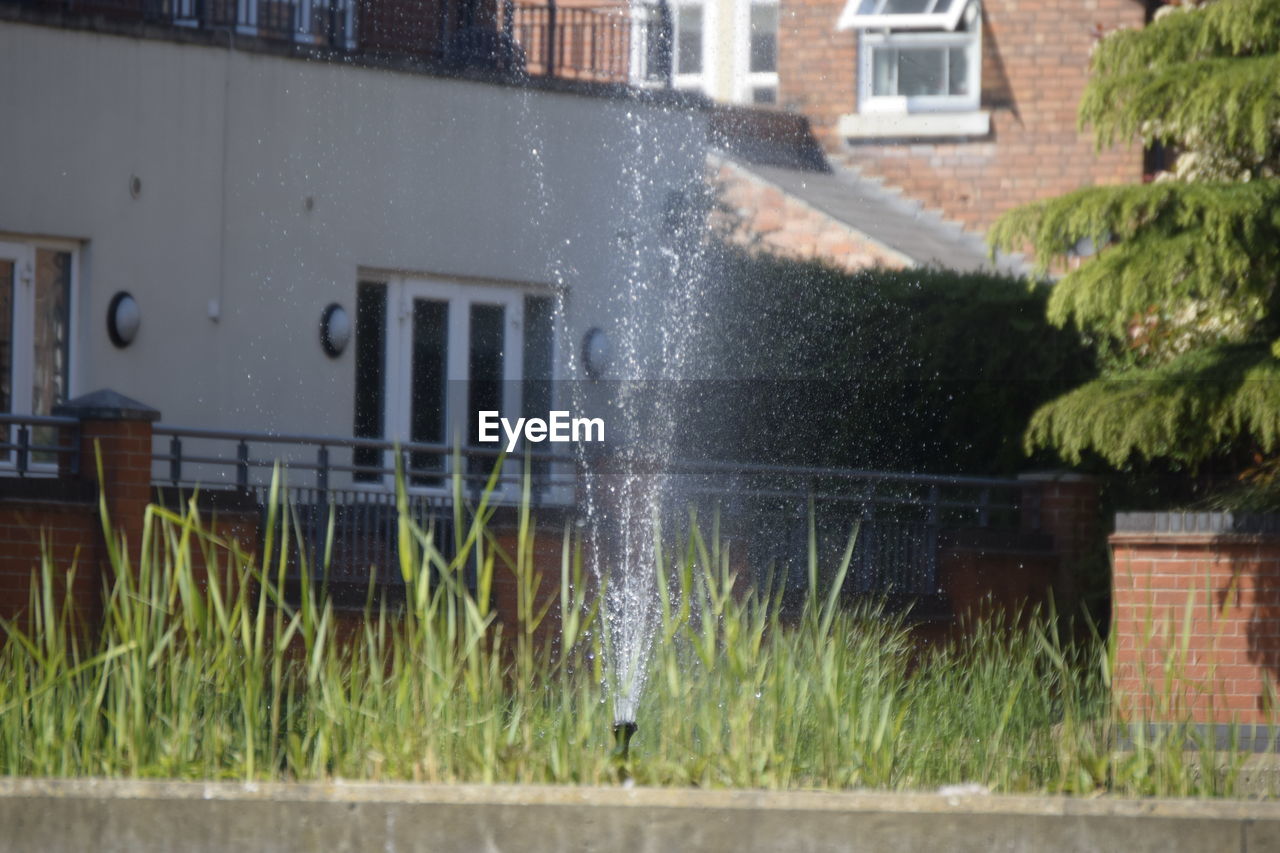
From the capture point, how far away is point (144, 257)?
1340cm

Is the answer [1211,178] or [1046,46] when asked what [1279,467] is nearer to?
[1211,178]

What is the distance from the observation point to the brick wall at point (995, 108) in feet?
55.6

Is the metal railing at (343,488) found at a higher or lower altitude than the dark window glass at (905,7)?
lower

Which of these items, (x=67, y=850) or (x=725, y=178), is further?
(x=725, y=178)

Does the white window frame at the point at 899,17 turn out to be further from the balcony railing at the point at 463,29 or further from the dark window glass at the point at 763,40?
the balcony railing at the point at 463,29

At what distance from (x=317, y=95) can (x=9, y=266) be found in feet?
9.01

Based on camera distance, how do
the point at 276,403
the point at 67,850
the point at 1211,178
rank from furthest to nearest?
the point at 276,403, the point at 1211,178, the point at 67,850

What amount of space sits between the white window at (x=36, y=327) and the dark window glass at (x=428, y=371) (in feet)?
9.27

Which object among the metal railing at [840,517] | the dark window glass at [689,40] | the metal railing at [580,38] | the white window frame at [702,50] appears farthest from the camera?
the dark window glass at [689,40]

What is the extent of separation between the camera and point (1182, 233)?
843 cm

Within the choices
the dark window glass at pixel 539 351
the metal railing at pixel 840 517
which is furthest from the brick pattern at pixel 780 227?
the metal railing at pixel 840 517

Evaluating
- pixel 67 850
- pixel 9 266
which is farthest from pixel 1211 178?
pixel 9 266

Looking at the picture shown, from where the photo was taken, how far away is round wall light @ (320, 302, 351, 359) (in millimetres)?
14234

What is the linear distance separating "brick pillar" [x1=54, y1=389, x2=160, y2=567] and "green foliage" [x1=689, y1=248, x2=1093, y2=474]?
20.0ft
